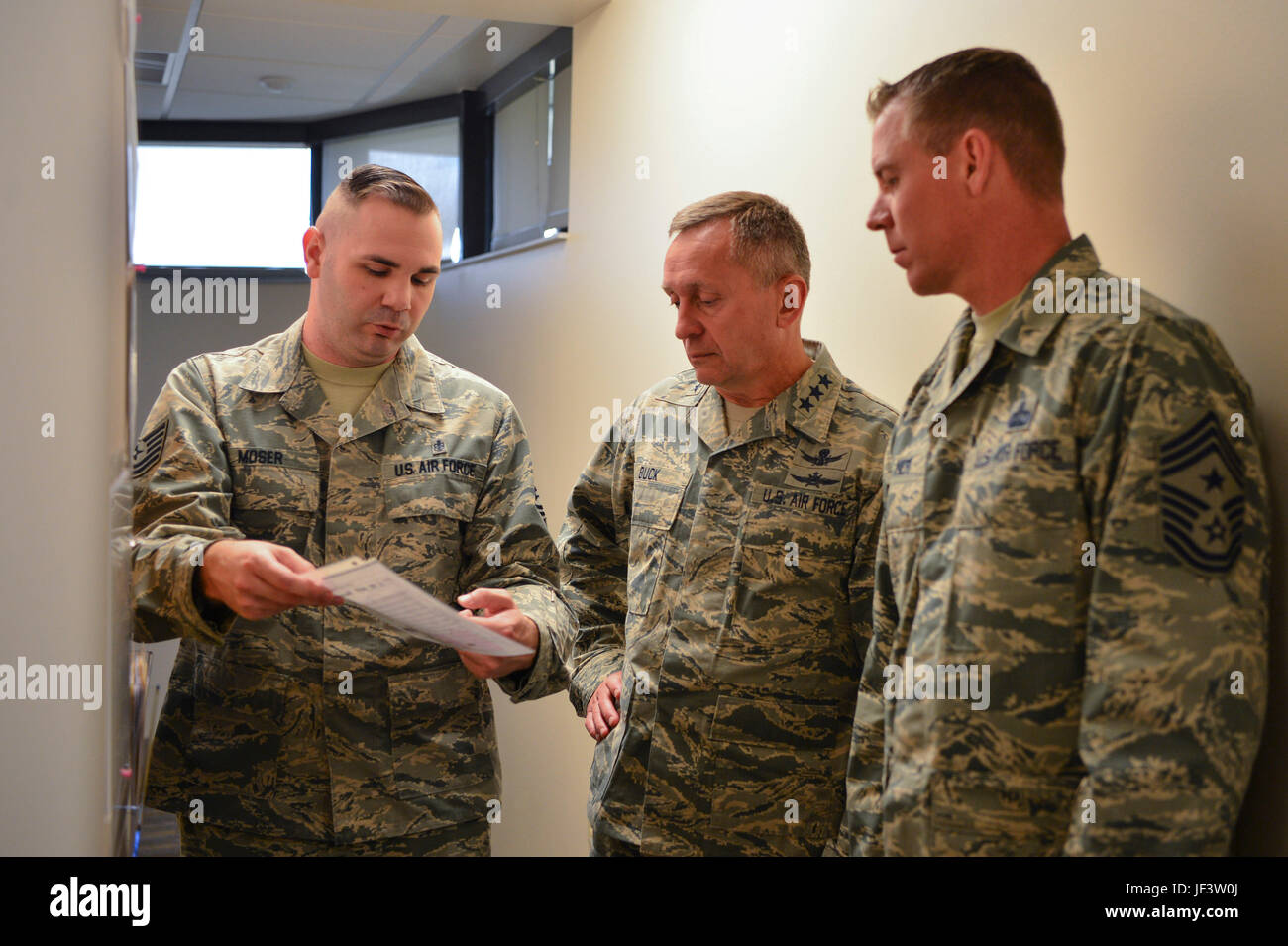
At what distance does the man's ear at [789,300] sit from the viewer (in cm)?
211

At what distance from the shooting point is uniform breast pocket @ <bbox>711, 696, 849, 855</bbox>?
1.96m

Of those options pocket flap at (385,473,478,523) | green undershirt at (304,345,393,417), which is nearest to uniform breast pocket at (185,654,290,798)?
pocket flap at (385,473,478,523)

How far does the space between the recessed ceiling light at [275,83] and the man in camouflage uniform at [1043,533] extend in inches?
172

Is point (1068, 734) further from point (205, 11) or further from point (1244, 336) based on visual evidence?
point (205, 11)

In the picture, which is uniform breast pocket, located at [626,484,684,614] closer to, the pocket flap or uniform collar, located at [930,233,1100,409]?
the pocket flap

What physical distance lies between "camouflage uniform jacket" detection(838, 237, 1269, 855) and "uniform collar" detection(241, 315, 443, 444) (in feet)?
3.25

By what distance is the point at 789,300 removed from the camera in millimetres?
2115

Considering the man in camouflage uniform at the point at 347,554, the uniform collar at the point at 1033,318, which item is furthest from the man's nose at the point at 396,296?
the uniform collar at the point at 1033,318

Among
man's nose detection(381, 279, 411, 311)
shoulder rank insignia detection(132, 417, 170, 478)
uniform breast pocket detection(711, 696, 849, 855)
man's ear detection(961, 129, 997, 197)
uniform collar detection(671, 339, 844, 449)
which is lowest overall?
uniform breast pocket detection(711, 696, 849, 855)

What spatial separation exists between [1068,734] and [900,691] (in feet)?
0.74

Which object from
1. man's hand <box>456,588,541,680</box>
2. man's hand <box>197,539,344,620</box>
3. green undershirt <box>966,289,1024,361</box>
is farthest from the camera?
man's hand <box>456,588,541,680</box>

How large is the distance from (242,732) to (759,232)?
1274 millimetres

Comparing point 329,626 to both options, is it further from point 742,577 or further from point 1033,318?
point 1033,318

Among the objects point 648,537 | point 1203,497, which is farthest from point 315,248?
point 1203,497
